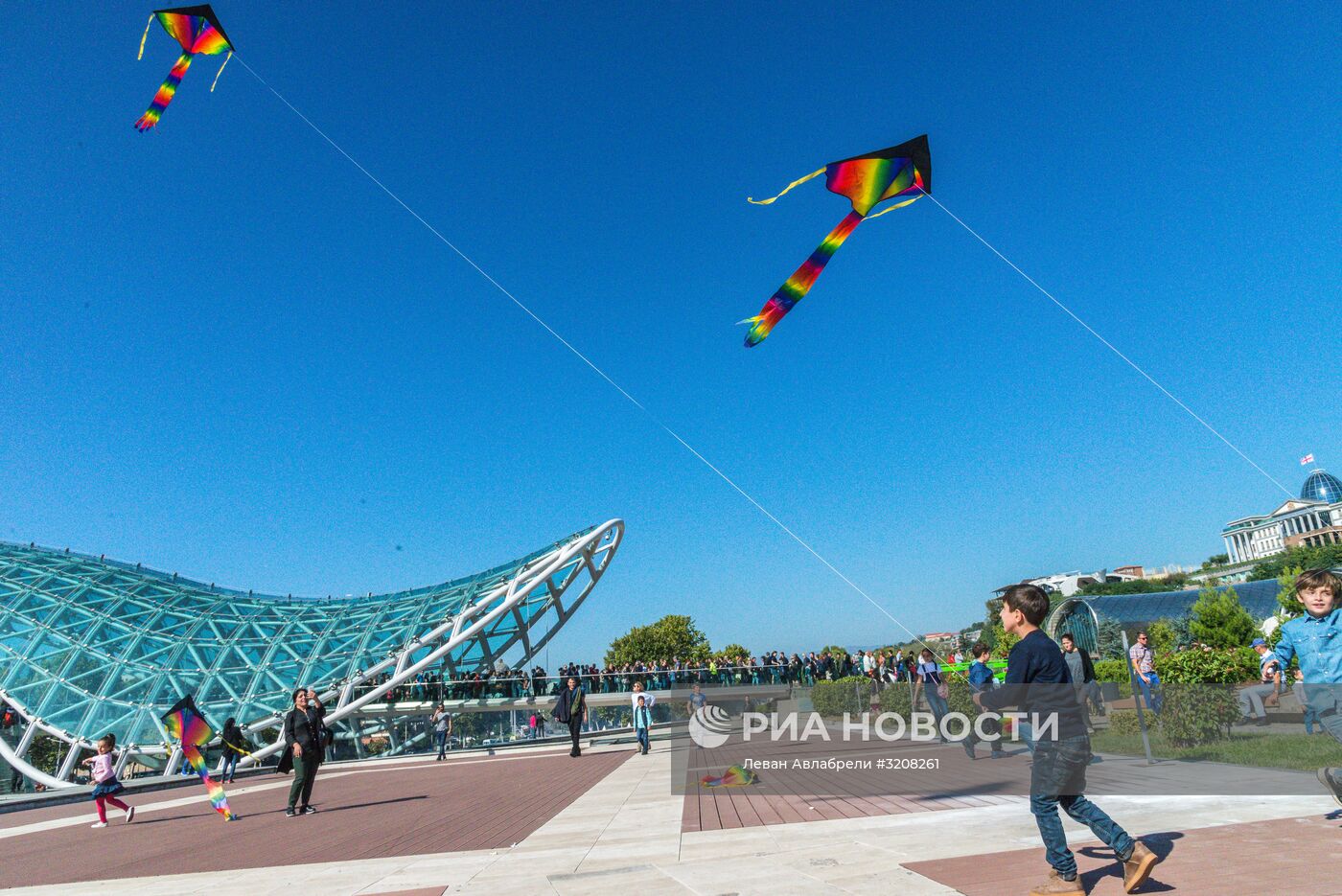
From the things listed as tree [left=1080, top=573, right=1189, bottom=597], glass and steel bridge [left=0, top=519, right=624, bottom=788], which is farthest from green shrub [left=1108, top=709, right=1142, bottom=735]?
tree [left=1080, top=573, right=1189, bottom=597]

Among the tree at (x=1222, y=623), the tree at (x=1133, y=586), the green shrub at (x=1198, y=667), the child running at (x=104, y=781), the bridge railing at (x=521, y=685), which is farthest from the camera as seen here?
the tree at (x=1133, y=586)

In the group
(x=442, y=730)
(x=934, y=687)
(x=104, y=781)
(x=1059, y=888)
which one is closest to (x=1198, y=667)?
(x=934, y=687)

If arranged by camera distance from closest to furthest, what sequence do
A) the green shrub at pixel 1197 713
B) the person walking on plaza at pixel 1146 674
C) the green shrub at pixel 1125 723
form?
1. the green shrub at pixel 1197 713
2. the person walking on plaza at pixel 1146 674
3. the green shrub at pixel 1125 723

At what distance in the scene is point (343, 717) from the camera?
27516mm

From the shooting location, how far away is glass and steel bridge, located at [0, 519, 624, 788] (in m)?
27.8

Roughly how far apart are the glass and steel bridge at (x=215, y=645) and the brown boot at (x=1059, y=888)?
25.0 meters

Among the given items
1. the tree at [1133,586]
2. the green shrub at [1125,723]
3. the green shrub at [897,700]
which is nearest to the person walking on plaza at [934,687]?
the green shrub at [1125,723]

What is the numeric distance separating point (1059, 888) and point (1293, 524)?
7360 inches

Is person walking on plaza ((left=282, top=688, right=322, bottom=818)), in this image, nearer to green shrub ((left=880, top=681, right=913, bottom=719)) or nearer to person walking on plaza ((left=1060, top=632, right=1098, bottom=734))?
person walking on plaza ((left=1060, top=632, right=1098, bottom=734))

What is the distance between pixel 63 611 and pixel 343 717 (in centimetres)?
1548

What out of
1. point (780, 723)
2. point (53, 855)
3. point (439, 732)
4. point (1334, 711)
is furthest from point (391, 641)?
point (1334, 711)

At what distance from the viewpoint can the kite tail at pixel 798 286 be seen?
764 cm

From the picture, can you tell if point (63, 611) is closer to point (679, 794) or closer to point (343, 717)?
point (343, 717)

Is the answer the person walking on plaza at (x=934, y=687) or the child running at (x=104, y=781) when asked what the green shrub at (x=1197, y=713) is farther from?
the child running at (x=104, y=781)
